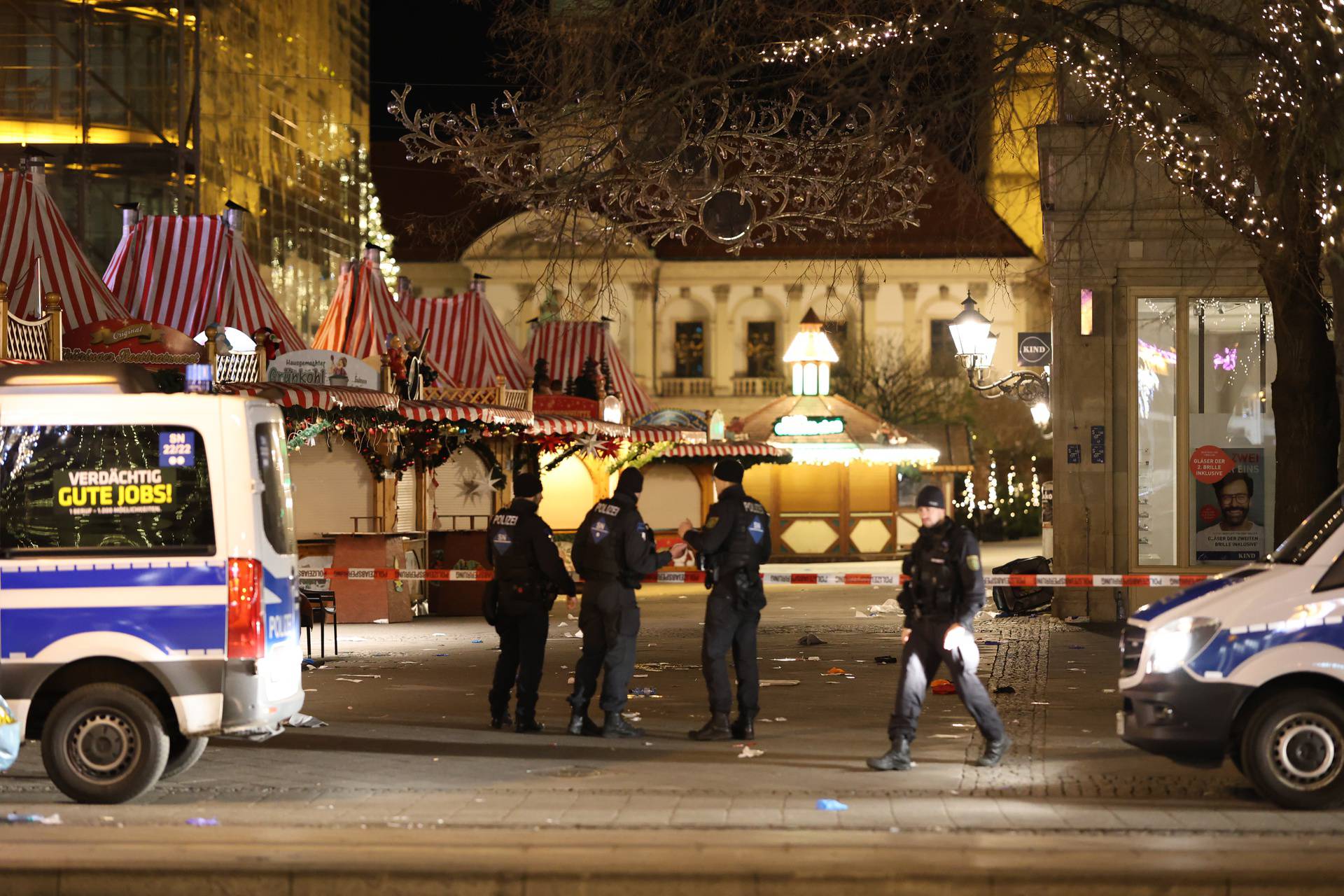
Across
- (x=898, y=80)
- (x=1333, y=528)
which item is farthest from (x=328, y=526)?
(x=1333, y=528)

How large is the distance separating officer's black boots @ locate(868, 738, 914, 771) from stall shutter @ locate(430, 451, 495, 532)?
16.1 metres

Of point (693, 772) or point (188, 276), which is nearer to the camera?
point (693, 772)

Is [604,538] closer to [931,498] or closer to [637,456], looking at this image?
[931,498]

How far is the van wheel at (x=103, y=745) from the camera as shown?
9.70 m

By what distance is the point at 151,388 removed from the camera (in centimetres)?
1016

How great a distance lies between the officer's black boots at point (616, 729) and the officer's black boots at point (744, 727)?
695 millimetres

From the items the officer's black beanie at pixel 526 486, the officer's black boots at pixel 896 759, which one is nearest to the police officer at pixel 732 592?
the officer's black beanie at pixel 526 486

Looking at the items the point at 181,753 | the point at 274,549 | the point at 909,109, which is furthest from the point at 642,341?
the point at 274,549

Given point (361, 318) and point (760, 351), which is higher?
point (760, 351)

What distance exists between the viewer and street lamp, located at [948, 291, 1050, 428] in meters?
23.9

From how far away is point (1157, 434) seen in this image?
2161 cm

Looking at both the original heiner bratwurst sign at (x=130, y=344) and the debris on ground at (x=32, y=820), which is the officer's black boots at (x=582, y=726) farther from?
the original heiner bratwurst sign at (x=130, y=344)

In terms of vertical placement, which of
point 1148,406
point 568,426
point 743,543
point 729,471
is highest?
point 1148,406

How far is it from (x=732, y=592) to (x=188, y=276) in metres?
18.4
